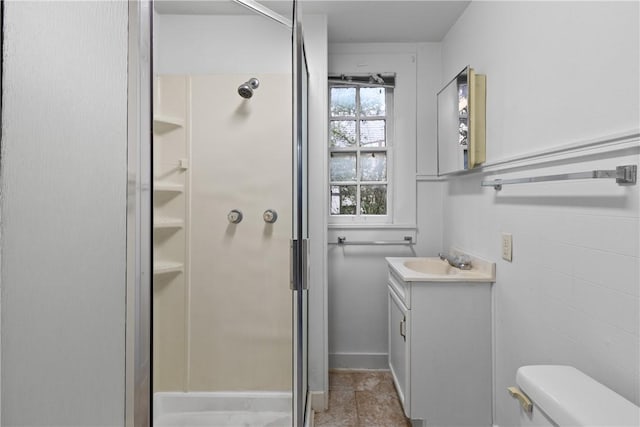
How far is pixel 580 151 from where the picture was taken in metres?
1.05

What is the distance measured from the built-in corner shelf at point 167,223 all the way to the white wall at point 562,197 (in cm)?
122

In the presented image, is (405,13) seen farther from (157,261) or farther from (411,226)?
(157,261)

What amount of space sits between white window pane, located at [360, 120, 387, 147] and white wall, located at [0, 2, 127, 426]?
2.04 m

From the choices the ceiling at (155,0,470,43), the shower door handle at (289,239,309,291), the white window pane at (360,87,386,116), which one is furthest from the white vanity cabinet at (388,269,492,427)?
the ceiling at (155,0,470,43)

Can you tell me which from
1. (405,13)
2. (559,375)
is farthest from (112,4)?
(405,13)

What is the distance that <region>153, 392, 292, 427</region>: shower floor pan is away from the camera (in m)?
0.67

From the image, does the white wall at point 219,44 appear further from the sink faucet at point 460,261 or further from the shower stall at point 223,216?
the sink faucet at point 460,261

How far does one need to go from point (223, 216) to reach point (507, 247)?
1323mm

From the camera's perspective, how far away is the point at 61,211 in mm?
444

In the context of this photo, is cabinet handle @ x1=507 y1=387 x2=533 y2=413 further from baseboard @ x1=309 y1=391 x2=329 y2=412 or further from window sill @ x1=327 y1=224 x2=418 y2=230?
window sill @ x1=327 y1=224 x2=418 y2=230

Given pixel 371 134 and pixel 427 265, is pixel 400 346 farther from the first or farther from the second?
pixel 371 134

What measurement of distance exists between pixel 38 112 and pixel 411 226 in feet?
7.31

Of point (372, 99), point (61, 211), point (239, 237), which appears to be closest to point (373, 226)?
point (372, 99)

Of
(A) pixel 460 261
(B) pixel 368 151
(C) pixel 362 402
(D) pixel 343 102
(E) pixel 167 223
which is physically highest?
(D) pixel 343 102
